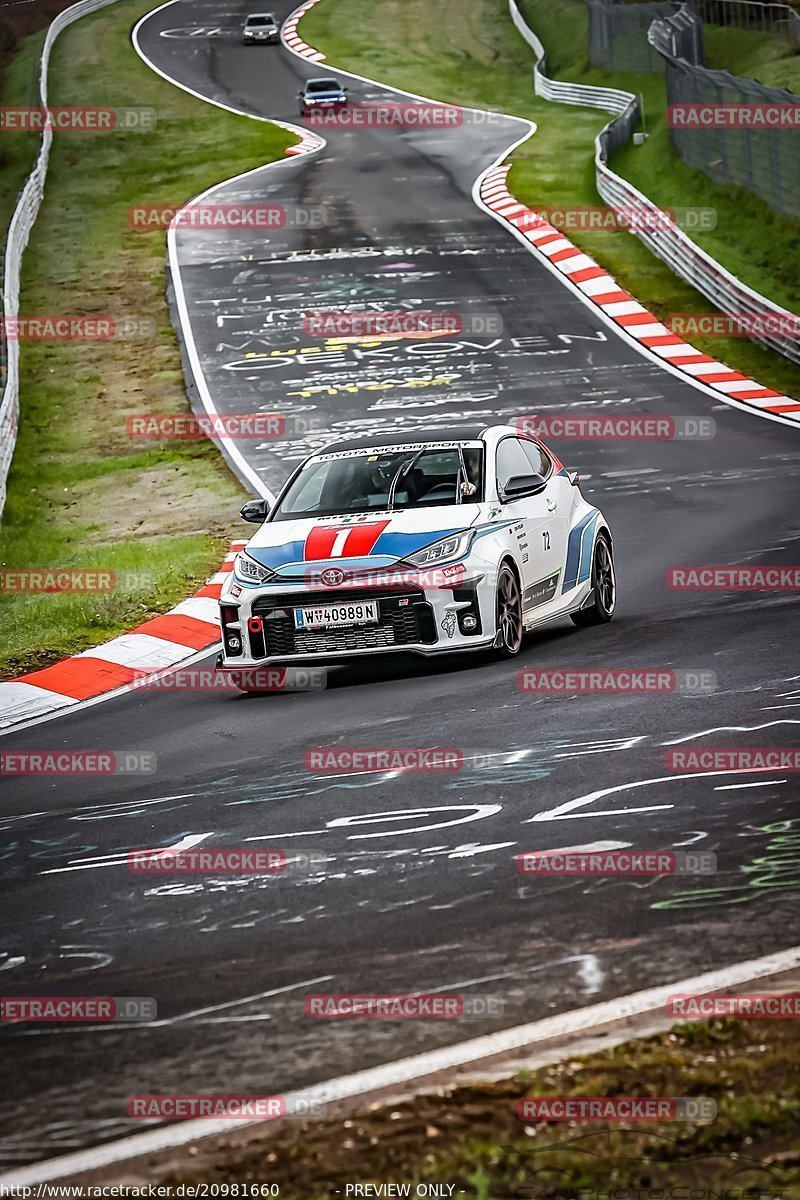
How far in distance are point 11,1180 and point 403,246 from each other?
102 ft

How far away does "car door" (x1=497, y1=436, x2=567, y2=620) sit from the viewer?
12.1 meters

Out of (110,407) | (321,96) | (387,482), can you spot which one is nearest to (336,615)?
(387,482)

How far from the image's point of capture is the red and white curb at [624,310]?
2444cm

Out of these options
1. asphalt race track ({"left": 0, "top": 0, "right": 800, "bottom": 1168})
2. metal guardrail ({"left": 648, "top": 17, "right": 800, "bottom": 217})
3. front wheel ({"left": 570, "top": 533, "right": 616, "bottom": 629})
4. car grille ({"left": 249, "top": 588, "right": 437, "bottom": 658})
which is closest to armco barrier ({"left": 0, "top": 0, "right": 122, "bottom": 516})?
asphalt race track ({"left": 0, "top": 0, "right": 800, "bottom": 1168})

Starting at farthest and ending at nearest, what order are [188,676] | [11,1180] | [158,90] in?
[158,90] < [188,676] < [11,1180]

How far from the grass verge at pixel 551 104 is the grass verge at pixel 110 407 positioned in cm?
809

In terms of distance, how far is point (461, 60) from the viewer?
198 feet

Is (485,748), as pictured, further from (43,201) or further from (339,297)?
(43,201)

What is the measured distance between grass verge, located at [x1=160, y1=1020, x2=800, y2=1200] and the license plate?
6410 millimetres

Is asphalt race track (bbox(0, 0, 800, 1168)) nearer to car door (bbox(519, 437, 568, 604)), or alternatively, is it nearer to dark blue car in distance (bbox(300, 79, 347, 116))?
car door (bbox(519, 437, 568, 604))

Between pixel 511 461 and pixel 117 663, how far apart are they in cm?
334

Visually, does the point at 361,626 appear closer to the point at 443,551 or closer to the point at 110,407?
the point at 443,551

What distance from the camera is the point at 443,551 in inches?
448

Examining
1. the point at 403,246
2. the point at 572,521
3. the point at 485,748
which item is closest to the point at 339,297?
the point at 403,246
